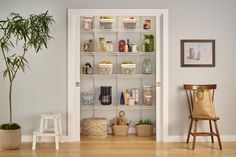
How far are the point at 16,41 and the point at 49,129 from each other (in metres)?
1.38

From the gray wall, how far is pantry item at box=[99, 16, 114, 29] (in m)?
0.64

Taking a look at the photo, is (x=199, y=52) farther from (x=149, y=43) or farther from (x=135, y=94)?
(x=135, y=94)

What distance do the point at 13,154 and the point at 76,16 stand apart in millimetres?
2221

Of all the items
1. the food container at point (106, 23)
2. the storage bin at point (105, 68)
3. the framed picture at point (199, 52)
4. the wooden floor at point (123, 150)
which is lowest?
the wooden floor at point (123, 150)

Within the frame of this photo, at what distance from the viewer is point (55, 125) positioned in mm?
5727

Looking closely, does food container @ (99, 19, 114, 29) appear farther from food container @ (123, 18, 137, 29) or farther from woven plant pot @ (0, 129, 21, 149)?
woven plant pot @ (0, 129, 21, 149)

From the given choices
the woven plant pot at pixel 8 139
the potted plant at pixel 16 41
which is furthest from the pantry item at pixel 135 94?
the woven plant pot at pixel 8 139

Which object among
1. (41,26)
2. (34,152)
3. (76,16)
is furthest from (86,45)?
(34,152)

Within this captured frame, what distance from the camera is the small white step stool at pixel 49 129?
562cm

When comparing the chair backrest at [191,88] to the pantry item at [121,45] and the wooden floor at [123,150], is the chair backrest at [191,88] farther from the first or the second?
the pantry item at [121,45]

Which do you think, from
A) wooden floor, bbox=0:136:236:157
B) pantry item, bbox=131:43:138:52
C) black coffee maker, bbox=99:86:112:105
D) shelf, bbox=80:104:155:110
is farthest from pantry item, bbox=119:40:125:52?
wooden floor, bbox=0:136:236:157

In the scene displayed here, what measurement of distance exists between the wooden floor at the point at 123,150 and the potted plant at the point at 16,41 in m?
0.20

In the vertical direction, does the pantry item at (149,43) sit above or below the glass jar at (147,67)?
above

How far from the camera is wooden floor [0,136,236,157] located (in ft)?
17.2
